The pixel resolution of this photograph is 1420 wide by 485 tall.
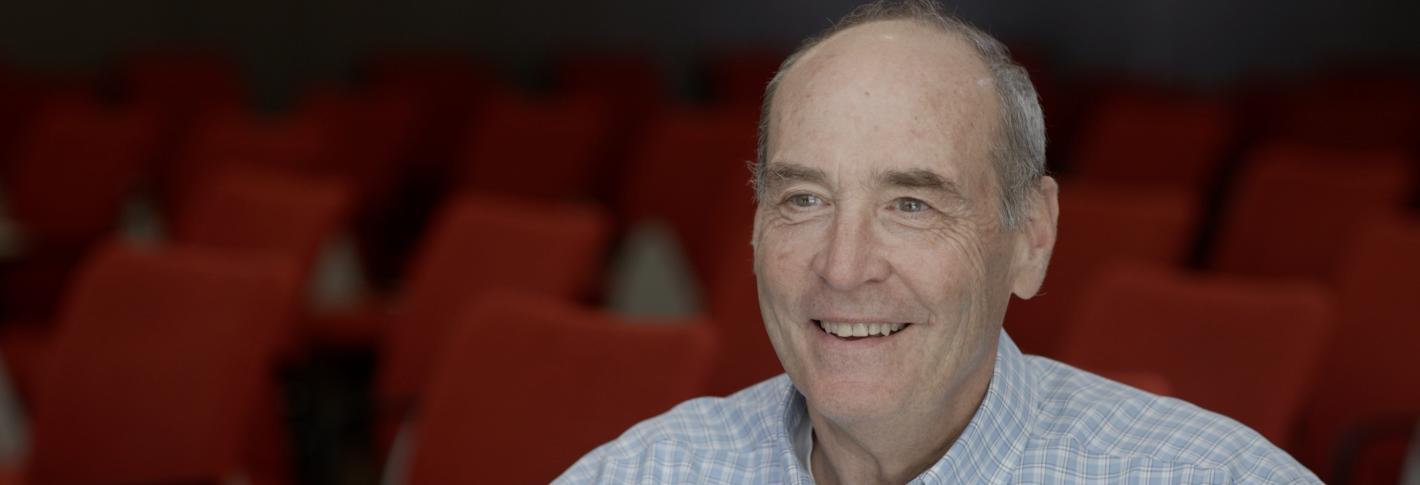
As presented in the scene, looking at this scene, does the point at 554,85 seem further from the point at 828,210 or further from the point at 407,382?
the point at 828,210

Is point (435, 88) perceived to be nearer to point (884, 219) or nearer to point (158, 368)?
point (158, 368)

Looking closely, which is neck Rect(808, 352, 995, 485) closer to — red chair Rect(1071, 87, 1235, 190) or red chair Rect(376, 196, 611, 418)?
red chair Rect(376, 196, 611, 418)

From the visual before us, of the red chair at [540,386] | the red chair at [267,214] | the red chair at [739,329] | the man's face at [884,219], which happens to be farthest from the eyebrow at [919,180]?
the red chair at [267,214]

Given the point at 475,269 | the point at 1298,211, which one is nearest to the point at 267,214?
the point at 475,269

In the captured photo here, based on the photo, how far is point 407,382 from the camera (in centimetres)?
382

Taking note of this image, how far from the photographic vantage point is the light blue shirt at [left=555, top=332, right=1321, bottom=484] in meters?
1.50

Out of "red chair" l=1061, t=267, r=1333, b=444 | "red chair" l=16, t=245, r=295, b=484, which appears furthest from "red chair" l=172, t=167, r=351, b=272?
"red chair" l=1061, t=267, r=1333, b=444

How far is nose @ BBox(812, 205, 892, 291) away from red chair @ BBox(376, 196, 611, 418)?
→ 2.20 metres

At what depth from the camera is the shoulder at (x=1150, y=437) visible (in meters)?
1.48

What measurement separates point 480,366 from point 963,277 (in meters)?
1.44

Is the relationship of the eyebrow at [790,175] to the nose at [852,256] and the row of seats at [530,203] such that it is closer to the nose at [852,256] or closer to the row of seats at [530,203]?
the nose at [852,256]

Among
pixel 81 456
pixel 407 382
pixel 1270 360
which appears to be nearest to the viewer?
pixel 1270 360

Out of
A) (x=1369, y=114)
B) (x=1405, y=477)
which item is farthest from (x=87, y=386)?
(x=1369, y=114)

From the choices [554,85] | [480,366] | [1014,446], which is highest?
[1014,446]
